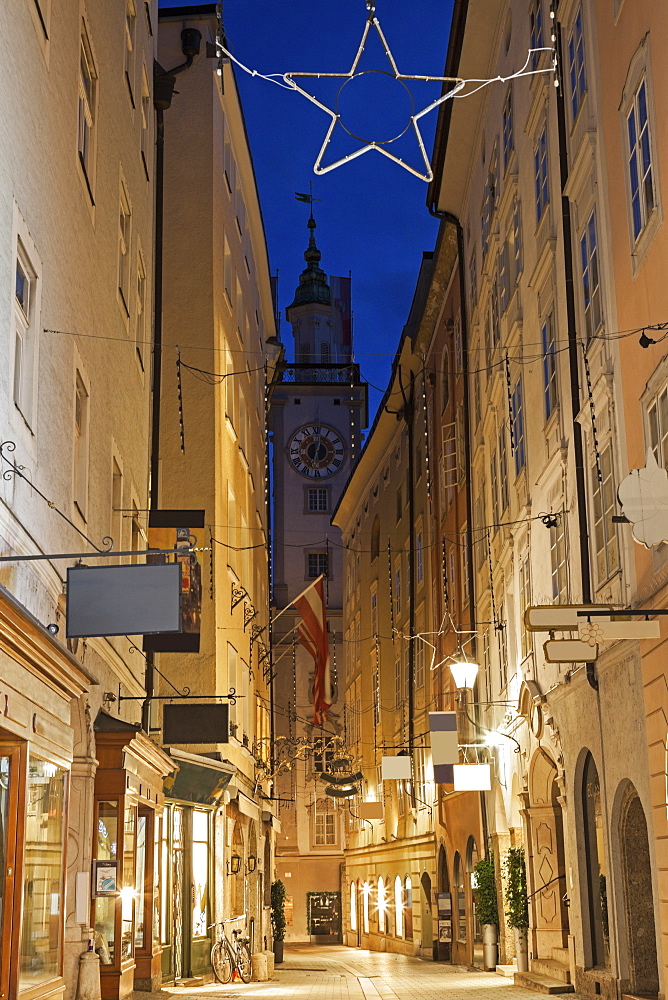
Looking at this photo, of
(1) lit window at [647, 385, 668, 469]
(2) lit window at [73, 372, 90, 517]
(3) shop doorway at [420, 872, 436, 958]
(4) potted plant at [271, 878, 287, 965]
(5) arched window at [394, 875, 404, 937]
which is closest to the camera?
(1) lit window at [647, 385, 668, 469]

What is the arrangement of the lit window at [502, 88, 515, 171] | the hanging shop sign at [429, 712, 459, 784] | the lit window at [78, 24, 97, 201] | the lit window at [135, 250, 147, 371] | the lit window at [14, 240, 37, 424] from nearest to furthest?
1. the lit window at [14, 240, 37, 424]
2. the lit window at [78, 24, 97, 201]
3. the lit window at [135, 250, 147, 371]
4. the hanging shop sign at [429, 712, 459, 784]
5. the lit window at [502, 88, 515, 171]

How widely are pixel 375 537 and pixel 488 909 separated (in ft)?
92.4

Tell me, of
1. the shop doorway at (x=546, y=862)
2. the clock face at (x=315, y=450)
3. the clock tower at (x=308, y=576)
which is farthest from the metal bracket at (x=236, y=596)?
the clock face at (x=315, y=450)

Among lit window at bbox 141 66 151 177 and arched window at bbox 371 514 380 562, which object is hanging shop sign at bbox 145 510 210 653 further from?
arched window at bbox 371 514 380 562

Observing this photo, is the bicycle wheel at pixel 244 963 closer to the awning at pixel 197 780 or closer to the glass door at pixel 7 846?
the awning at pixel 197 780

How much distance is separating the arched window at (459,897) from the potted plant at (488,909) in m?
4.62

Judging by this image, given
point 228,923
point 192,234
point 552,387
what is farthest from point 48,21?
point 228,923

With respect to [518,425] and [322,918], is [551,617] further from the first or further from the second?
[322,918]

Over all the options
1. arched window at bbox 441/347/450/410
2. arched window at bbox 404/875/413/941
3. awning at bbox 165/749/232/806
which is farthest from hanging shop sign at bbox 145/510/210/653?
arched window at bbox 404/875/413/941

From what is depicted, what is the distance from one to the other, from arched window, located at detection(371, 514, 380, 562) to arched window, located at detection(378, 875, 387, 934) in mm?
13225

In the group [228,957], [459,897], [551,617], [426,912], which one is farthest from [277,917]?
[551,617]

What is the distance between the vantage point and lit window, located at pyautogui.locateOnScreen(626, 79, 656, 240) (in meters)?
14.2

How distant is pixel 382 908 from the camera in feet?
159

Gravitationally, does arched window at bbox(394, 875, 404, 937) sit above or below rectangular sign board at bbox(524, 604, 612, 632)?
below
